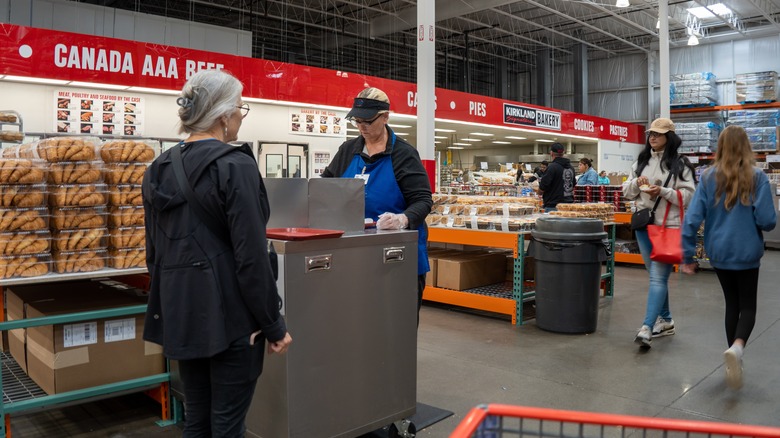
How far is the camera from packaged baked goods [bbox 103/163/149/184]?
292cm

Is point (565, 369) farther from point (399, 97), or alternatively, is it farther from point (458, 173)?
point (458, 173)

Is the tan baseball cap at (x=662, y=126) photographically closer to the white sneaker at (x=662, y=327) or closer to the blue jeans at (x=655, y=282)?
the blue jeans at (x=655, y=282)

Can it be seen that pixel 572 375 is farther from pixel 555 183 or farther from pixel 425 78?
pixel 425 78

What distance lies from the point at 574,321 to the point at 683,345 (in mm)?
796

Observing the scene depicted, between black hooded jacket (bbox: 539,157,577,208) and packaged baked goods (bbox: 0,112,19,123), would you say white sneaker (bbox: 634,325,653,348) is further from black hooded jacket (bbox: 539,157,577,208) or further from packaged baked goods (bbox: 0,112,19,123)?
packaged baked goods (bbox: 0,112,19,123)

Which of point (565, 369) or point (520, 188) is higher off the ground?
point (520, 188)

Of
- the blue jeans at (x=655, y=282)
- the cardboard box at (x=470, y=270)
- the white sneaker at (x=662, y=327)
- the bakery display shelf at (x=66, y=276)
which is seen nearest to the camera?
the bakery display shelf at (x=66, y=276)

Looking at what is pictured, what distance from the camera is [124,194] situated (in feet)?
9.64

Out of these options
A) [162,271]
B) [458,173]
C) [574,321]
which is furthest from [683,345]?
[458,173]

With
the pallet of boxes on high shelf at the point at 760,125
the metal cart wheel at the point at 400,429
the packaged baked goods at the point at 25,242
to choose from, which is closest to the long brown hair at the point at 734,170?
the metal cart wheel at the point at 400,429

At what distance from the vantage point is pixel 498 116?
14414mm

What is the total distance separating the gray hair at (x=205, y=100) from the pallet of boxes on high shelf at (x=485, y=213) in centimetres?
392

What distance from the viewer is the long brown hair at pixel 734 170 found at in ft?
11.4

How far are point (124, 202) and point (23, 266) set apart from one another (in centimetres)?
52
